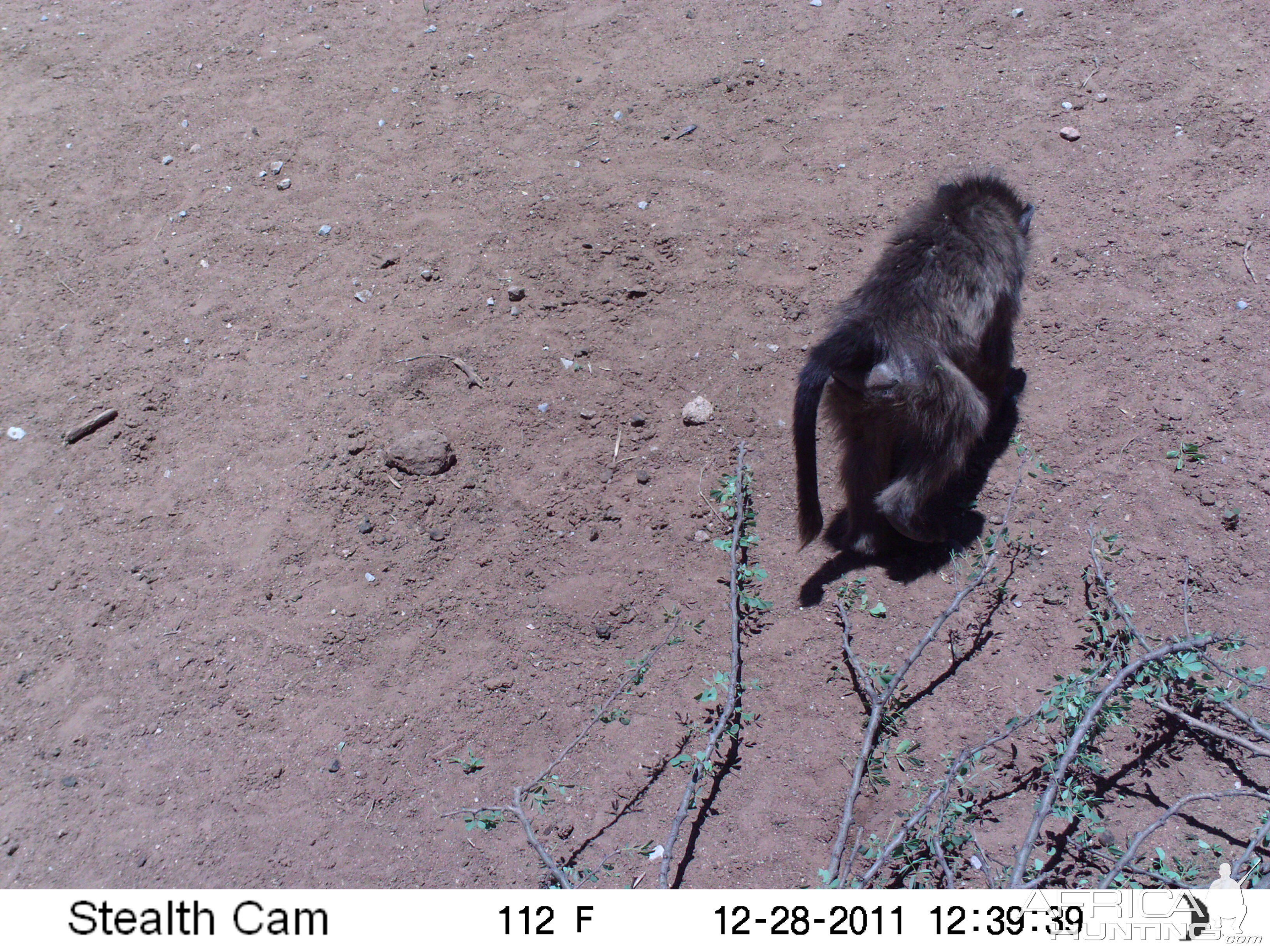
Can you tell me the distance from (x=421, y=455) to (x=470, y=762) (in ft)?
5.03

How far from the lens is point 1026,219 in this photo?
12.8 ft

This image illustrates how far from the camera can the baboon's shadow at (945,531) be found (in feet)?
11.9

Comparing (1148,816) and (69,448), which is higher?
(69,448)

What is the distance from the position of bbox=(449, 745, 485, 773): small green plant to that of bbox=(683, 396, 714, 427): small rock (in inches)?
74.8

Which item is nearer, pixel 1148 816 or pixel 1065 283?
pixel 1148 816

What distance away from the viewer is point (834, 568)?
12.0 ft

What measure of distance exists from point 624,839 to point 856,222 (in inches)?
144

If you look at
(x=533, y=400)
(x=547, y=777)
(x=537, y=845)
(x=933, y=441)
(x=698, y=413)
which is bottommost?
(x=547, y=777)

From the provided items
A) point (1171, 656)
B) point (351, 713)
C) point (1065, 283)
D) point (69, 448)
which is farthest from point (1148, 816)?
point (69, 448)

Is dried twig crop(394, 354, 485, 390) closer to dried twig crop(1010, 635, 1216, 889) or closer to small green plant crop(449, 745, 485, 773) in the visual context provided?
small green plant crop(449, 745, 485, 773)

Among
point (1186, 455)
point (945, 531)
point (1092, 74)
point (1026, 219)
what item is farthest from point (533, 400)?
point (1092, 74)

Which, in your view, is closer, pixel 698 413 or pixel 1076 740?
pixel 1076 740

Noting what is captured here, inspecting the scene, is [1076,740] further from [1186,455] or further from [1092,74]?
[1092,74]

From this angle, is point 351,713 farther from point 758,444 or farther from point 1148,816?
point 1148,816
